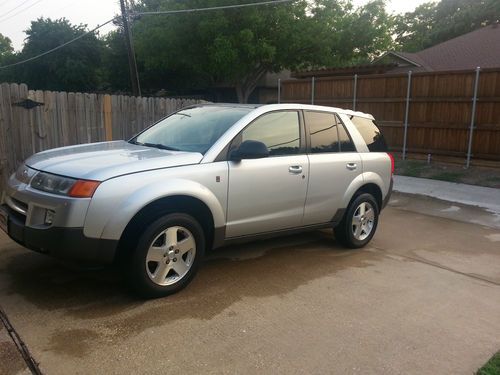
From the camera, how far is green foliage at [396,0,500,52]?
112 feet

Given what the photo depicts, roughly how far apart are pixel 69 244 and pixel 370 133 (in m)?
4.07

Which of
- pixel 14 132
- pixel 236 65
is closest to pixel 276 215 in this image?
pixel 14 132

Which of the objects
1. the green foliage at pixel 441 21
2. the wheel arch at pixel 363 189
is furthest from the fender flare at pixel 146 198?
the green foliage at pixel 441 21

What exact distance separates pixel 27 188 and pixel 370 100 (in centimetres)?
1134

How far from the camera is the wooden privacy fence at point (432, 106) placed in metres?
11.3

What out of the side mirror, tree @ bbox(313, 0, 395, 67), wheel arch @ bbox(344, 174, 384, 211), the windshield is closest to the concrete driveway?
wheel arch @ bbox(344, 174, 384, 211)

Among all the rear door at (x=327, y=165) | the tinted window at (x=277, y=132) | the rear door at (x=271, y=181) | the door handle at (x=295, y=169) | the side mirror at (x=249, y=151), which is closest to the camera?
the side mirror at (x=249, y=151)

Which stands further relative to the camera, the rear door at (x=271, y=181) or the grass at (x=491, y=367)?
the rear door at (x=271, y=181)

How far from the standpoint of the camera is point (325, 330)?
12.2 feet

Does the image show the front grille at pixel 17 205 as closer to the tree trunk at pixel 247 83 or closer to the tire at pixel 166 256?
the tire at pixel 166 256

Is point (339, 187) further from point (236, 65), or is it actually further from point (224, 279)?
point (236, 65)

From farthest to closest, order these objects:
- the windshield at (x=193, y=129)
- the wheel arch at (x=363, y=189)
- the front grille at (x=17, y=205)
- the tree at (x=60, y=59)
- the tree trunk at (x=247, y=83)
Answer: the tree at (x=60, y=59) → the tree trunk at (x=247, y=83) → the wheel arch at (x=363, y=189) → the windshield at (x=193, y=129) → the front grille at (x=17, y=205)

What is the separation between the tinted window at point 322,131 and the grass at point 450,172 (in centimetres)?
605

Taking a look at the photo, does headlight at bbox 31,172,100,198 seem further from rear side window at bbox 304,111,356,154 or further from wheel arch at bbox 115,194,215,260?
rear side window at bbox 304,111,356,154
